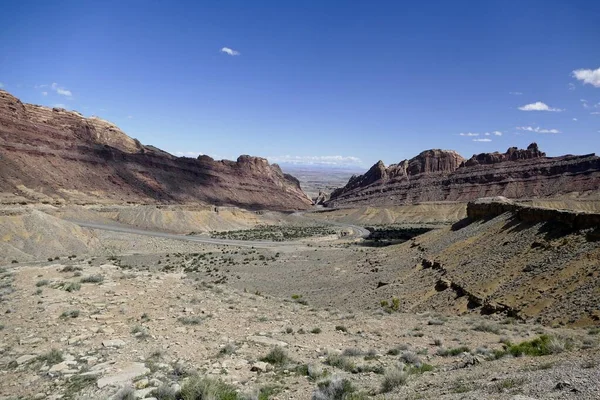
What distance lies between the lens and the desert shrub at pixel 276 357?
34.3ft

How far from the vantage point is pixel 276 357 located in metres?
10.5

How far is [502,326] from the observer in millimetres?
14453

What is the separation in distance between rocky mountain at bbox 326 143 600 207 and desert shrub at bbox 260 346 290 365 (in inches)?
4313

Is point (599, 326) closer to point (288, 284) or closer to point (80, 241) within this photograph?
point (288, 284)

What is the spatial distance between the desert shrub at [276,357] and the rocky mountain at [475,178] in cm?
10955

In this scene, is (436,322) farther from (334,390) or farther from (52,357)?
(52,357)

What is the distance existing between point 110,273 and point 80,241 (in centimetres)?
2251

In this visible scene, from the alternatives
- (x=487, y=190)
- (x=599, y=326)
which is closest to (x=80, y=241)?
(x=599, y=326)

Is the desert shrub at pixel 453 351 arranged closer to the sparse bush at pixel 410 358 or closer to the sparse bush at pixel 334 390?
the sparse bush at pixel 410 358

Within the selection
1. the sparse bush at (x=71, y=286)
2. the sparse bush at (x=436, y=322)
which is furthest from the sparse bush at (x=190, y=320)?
the sparse bush at (x=436, y=322)

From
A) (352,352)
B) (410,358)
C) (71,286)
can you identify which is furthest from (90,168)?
(410,358)

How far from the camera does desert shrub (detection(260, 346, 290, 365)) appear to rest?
10445 mm

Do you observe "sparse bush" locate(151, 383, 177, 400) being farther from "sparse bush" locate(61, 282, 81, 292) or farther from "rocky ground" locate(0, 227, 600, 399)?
"sparse bush" locate(61, 282, 81, 292)

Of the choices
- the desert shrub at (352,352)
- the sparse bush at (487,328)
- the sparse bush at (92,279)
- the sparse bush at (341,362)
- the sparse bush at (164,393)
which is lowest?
the sparse bush at (487,328)
